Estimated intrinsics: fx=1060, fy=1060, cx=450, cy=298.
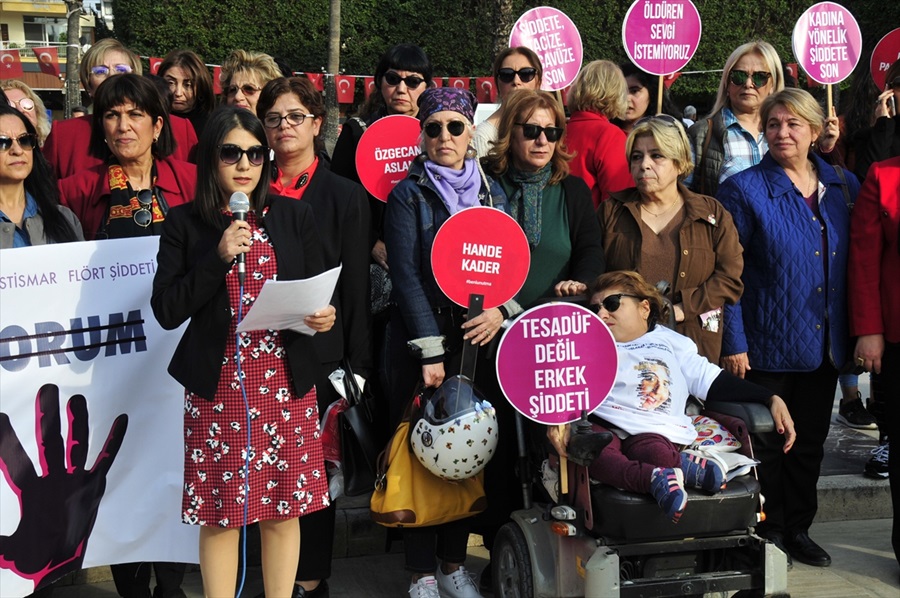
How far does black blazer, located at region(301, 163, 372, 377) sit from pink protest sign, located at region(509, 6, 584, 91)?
2.98m

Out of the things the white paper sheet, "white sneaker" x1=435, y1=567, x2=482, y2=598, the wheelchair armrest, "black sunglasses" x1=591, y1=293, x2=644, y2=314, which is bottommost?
"white sneaker" x1=435, y1=567, x2=482, y2=598

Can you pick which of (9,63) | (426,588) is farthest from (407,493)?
(9,63)

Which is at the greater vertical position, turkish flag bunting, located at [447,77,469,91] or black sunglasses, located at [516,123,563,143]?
turkish flag bunting, located at [447,77,469,91]

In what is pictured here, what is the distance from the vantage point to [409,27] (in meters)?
27.6

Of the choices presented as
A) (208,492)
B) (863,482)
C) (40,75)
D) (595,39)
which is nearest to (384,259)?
(208,492)

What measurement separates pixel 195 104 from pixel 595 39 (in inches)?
901

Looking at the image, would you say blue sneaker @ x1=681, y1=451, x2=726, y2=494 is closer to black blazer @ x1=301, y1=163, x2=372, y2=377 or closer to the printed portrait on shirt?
the printed portrait on shirt

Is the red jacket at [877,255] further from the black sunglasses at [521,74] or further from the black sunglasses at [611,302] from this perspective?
the black sunglasses at [521,74]

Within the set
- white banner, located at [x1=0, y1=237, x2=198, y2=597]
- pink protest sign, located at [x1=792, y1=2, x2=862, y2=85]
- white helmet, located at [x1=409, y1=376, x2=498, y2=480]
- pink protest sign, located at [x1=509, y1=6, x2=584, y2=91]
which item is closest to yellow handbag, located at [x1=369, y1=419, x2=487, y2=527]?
white helmet, located at [x1=409, y1=376, x2=498, y2=480]

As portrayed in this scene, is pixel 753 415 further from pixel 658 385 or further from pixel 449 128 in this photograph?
pixel 449 128

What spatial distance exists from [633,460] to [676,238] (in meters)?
1.26

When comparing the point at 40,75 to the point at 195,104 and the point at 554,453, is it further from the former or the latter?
the point at 554,453

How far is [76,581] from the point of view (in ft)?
16.3

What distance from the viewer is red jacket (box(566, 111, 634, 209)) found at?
5.48 m
